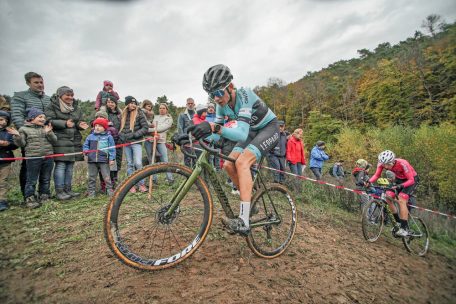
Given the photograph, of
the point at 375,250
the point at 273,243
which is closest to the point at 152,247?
the point at 273,243

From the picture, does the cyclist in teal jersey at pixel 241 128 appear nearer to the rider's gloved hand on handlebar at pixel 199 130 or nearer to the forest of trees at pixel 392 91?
the rider's gloved hand on handlebar at pixel 199 130

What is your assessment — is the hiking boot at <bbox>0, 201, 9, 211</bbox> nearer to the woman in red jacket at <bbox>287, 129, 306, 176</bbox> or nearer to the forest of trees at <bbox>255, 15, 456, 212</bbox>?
the woman in red jacket at <bbox>287, 129, 306, 176</bbox>

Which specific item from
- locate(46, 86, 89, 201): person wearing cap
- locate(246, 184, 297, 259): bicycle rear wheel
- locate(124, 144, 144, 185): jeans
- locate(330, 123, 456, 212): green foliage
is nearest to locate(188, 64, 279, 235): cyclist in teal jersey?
locate(246, 184, 297, 259): bicycle rear wheel

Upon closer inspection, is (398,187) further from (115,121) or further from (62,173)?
(62,173)

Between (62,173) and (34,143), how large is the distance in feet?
2.91

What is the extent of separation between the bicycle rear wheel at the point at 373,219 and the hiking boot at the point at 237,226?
164 inches

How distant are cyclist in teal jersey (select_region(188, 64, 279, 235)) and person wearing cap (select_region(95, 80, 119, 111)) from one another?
4310mm

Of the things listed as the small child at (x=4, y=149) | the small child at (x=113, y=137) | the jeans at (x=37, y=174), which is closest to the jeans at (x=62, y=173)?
the jeans at (x=37, y=174)

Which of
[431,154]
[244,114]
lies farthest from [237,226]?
[431,154]

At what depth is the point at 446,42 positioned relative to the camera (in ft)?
33.9

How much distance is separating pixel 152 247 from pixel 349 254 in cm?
344

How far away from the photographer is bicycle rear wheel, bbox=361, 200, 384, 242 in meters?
5.62

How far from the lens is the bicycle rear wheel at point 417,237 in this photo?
5816mm

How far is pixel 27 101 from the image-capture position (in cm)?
510
